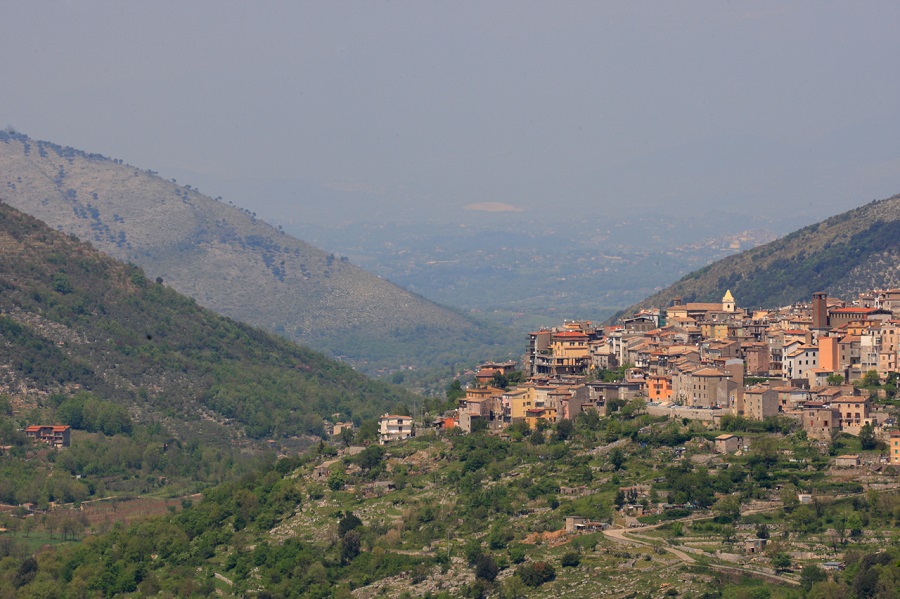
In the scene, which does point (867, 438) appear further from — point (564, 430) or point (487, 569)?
point (487, 569)

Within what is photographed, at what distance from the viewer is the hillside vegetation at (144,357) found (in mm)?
113125

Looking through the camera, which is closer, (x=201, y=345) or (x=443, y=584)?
(x=443, y=584)

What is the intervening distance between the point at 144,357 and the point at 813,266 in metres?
52.0

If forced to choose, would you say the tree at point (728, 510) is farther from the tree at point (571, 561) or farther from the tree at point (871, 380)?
the tree at point (871, 380)

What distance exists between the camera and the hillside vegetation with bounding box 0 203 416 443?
11312 centimetres

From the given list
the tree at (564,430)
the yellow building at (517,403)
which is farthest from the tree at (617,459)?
the yellow building at (517,403)

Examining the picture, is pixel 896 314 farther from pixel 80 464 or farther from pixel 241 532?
pixel 80 464

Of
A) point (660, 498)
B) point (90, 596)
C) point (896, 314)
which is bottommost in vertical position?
point (90, 596)

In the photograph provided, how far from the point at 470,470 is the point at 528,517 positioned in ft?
21.0

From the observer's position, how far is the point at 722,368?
2859 inches

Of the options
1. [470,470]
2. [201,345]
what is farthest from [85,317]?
[470,470]

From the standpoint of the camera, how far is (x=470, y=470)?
240 feet

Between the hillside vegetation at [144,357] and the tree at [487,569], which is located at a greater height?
the hillside vegetation at [144,357]

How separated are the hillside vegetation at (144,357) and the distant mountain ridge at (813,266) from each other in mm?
25851
